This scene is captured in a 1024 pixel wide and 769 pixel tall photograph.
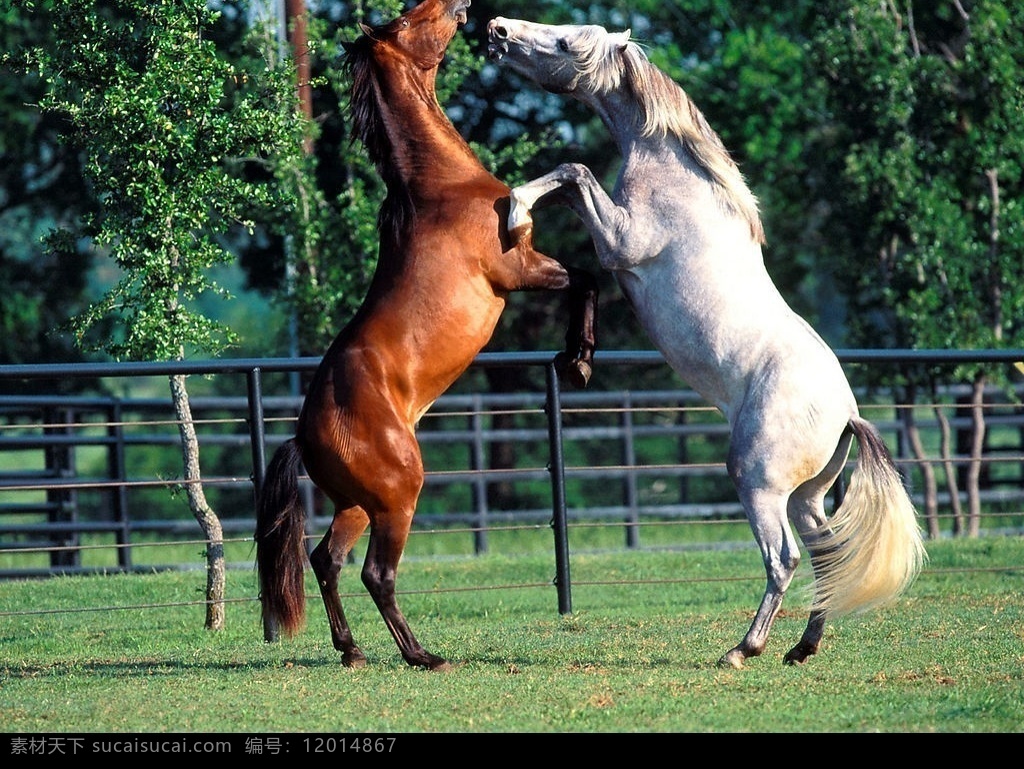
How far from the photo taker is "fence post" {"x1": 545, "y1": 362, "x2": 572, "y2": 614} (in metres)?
6.68

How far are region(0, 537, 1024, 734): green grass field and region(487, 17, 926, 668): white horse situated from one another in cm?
39

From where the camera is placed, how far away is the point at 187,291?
6.83 meters

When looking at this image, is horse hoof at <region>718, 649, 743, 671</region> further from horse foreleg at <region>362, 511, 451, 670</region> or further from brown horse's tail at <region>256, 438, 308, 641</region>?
brown horse's tail at <region>256, 438, 308, 641</region>

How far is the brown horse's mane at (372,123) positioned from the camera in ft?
16.6

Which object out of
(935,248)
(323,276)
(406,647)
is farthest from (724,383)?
(935,248)

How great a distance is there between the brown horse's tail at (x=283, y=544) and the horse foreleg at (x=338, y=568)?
0.25 feet

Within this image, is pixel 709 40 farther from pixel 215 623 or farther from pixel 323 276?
pixel 215 623

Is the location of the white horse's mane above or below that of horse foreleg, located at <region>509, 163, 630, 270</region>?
above

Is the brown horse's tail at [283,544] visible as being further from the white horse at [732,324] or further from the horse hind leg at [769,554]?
the horse hind leg at [769,554]

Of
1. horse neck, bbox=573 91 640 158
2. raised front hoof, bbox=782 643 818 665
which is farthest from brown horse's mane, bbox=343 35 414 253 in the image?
raised front hoof, bbox=782 643 818 665

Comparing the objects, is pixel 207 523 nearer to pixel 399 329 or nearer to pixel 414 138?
pixel 399 329

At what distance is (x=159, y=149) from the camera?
251 inches

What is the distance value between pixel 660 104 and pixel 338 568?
207 cm

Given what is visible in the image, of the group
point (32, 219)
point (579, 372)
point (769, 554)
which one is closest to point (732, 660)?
point (769, 554)
